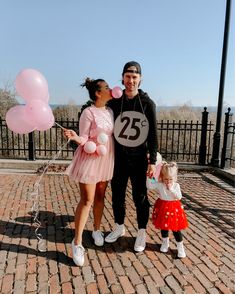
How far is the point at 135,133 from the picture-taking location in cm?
324

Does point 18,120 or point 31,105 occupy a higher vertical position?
point 31,105

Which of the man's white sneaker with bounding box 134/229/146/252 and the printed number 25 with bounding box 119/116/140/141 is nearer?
the printed number 25 with bounding box 119/116/140/141

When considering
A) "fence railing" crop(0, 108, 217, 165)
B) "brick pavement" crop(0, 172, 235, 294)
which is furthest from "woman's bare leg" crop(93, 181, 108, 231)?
→ "fence railing" crop(0, 108, 217, 165)

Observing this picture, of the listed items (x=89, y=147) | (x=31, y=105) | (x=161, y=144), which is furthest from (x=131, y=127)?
(x=161, y=144)

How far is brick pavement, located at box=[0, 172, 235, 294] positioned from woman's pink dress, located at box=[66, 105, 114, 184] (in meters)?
0.94

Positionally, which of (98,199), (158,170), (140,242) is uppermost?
(158,170)

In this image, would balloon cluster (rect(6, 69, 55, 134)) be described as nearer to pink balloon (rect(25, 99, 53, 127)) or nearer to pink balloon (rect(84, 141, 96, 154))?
pink balloon (rect(25, 99, 53, 127))

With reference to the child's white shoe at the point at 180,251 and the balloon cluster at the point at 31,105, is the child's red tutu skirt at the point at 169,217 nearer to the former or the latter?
the child's white shoe at the point at 180,251

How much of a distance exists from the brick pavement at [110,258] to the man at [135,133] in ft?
1.28

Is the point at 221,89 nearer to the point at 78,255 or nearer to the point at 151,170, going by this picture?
the point at 151,170

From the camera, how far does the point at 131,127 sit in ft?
10.5

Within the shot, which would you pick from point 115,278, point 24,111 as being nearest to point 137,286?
point 115,278

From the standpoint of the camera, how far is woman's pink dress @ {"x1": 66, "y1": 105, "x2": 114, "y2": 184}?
9.91ft

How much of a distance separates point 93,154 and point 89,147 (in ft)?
0.48
